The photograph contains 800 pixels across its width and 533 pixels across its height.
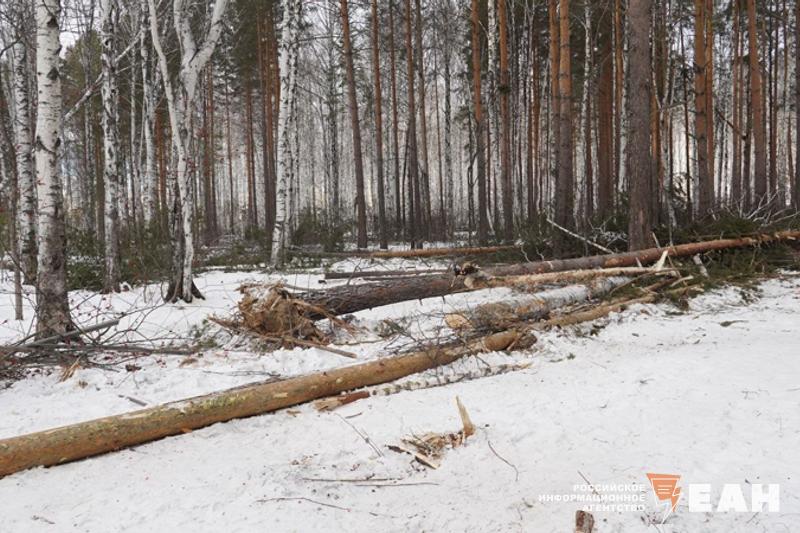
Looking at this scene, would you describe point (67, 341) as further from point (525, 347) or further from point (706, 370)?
point (706, 370)

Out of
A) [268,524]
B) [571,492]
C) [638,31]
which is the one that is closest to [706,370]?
[571,492]

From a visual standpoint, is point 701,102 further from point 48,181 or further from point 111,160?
point 111,160

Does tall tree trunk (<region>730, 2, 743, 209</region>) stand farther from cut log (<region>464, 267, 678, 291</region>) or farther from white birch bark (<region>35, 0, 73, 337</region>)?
white birch bark (<region>35, 0, 73, 337</region>)

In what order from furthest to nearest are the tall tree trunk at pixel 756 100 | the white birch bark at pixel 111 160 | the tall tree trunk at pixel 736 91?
1. the tall tree trunk at pixel 736 91
2. the tall tree trunk at pixel 756 100
3. the white birch bark at pixel 111 160

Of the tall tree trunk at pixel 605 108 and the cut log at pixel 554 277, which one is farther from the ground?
the tall tree trunk at pixel 605 108

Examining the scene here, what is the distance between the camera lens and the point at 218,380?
3.67m

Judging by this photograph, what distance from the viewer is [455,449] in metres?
2.53

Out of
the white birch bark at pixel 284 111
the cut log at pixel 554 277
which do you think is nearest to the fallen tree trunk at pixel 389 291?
the cut log at pixel 554 277

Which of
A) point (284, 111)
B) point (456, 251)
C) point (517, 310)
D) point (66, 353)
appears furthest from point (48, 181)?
point (456, 251)

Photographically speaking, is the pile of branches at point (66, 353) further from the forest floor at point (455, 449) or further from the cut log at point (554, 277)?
the cut log at point (554, 277)

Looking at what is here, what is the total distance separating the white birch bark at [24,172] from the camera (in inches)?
207

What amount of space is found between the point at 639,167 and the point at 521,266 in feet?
9.47

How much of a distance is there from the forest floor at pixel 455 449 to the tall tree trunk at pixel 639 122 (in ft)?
9.99

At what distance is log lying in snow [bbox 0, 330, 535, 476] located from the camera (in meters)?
2.40
